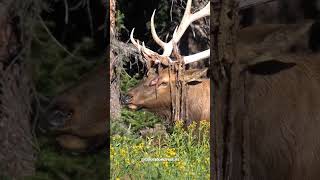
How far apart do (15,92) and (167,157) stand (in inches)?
181

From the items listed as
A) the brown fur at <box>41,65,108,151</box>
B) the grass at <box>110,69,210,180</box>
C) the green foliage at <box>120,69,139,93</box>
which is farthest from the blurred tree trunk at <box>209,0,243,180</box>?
the green foliage at <box>120,69,139,93</box>

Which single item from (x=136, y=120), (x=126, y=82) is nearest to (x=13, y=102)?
(x=136, y=120)

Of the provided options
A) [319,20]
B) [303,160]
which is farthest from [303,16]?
[303,160]

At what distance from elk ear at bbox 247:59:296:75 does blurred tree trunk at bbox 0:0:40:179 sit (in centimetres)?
129

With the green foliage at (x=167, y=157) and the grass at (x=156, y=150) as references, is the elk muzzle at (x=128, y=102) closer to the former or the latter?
the grass at (x=156, y=150)

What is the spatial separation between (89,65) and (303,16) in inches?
51.2

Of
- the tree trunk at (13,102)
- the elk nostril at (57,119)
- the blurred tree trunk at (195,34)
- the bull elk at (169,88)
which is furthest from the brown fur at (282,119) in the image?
the blurred tree trunk at (195,34)

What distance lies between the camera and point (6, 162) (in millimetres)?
3441

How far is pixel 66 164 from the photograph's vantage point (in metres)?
3.43

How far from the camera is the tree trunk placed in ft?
11.2

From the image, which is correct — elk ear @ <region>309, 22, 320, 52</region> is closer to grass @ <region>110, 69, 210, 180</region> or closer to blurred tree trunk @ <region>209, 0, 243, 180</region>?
blurred tree trunk @ <region>209, 0, 243, 180</region>

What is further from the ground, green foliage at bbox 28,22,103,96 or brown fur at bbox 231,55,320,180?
green foliage at bbox 28,22,103,96

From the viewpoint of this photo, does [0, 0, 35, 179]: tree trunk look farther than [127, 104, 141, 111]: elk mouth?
No

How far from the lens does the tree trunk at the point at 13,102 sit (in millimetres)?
3402
